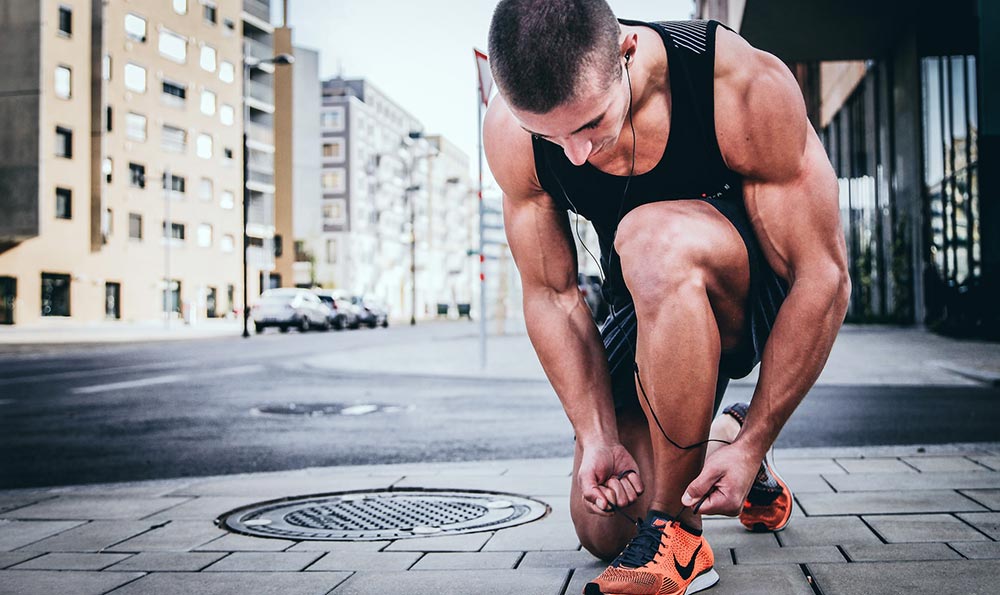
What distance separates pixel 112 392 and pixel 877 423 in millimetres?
6998

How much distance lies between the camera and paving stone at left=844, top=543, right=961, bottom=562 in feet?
8.23

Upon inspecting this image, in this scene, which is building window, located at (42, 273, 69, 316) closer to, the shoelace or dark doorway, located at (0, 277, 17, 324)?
dark doorway, located at (0, 277, 17, 324)

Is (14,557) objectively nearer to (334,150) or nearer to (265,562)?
(265,562)

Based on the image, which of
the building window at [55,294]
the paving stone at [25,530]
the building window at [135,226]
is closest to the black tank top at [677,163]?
the paving stone at [25,530]

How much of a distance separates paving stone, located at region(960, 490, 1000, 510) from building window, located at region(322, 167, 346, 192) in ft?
251

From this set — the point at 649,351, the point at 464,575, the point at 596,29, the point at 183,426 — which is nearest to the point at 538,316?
the point at 649,351

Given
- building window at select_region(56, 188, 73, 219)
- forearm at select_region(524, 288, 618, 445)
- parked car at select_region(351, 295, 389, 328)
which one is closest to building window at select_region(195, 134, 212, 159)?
building window at select_region(56, 188, 73, 219)

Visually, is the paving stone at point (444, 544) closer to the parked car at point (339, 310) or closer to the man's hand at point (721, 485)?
the man's hand at point (721, 485)

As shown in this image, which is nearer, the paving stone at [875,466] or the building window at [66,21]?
the paving stone at [875,466]

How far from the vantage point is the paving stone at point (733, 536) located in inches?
109

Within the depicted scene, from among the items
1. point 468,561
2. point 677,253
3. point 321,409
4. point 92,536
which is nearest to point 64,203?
point 321,409

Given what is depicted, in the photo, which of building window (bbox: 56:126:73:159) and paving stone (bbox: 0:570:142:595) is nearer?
paving stone (bbox: 0:570:142:595)

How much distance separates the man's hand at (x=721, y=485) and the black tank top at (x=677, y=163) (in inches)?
25.3

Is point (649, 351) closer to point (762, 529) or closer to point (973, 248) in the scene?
point (762, 529)
